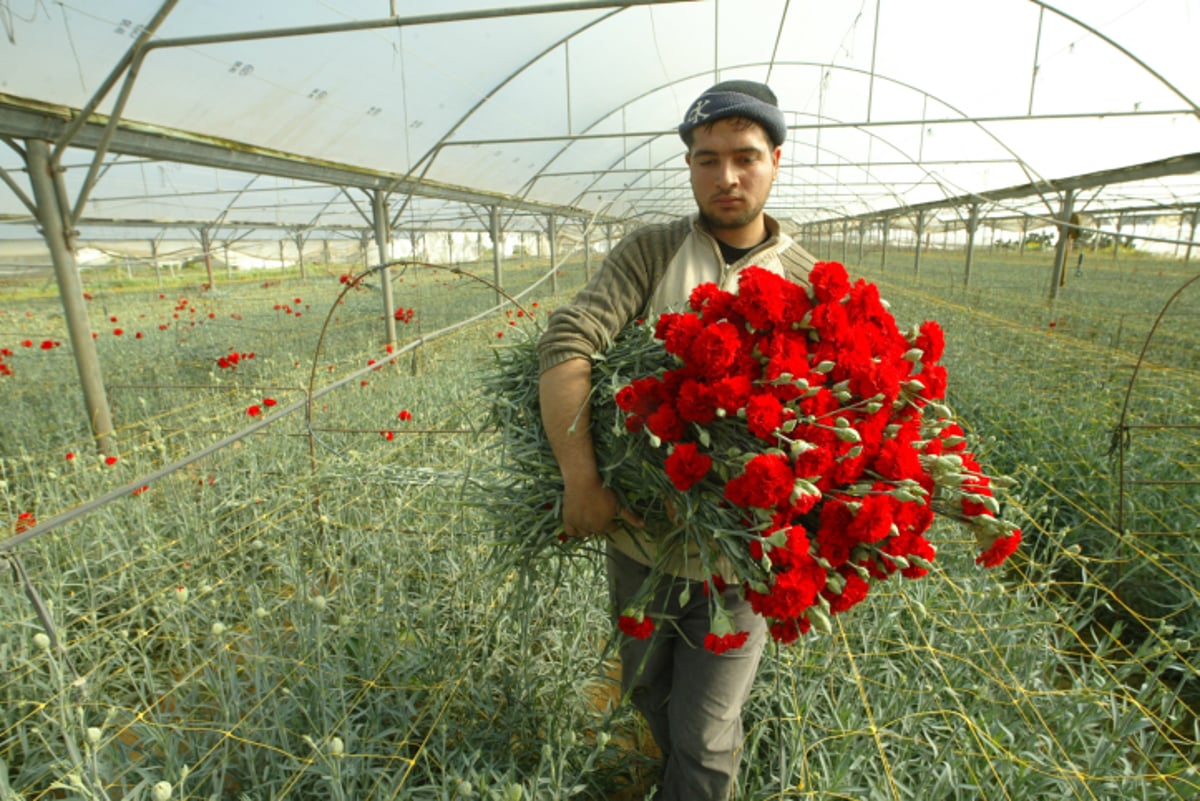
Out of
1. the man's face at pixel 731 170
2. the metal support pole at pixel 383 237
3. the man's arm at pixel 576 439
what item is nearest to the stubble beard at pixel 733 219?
the man's face at pixel 731 170

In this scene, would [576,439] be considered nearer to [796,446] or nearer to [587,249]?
[796,446]

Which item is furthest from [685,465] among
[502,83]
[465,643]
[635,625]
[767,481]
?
[502,83]

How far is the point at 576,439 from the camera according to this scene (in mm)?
1210

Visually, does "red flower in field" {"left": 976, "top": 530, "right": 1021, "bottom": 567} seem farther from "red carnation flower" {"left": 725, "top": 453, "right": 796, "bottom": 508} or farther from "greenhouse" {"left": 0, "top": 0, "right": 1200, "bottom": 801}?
"red carnation flower" {"left": 725, "top": 453, "right": 796, "bottom": 508}

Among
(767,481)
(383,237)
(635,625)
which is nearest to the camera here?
(767,481)

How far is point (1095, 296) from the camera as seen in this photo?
11.7 m

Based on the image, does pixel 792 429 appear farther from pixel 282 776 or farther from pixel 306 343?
pixel 306 343

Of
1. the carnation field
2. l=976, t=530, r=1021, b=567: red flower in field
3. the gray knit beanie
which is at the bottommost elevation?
the carnation field

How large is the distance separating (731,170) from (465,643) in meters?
1.60

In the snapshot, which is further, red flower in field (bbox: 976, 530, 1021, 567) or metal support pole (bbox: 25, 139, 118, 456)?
metal support pole (bbox: 25, 139, 118, 456)

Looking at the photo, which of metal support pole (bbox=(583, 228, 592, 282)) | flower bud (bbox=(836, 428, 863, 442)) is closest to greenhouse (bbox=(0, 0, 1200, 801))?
flower bud (bbox=(836, 428, 863, 442))

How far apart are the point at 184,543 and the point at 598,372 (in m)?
2.22

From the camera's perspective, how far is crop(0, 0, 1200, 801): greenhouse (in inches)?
57.2

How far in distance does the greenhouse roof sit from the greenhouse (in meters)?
0.03
